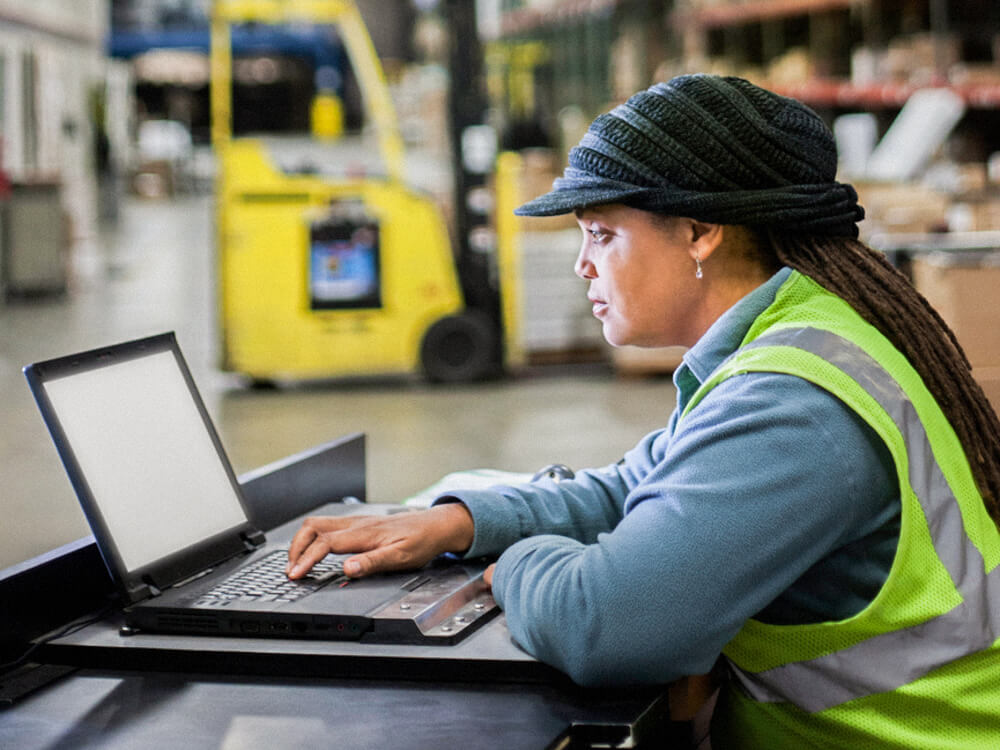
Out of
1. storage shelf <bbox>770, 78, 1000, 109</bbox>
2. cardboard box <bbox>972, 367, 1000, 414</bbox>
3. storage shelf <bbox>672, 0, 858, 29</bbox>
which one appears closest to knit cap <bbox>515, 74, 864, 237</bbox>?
cardboard box <bbox>972, 367, 1000, 414</bbox>

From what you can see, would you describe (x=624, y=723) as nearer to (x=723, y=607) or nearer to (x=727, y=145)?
(x=723, y=607)

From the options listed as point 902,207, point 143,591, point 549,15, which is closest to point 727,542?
point 143,591

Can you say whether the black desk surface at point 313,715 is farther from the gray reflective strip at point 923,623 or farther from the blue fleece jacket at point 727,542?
the gray reflective strip at point 923,623

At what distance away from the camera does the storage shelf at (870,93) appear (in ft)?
27.1

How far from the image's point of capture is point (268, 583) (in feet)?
5.05

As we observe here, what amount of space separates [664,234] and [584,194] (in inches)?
3.9

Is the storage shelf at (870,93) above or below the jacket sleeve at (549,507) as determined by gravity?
above

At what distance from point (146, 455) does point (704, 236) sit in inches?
28.4

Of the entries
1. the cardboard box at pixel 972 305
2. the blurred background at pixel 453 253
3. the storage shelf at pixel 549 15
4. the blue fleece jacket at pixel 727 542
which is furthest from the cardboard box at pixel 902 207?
the storage shelf at pixel 549 15

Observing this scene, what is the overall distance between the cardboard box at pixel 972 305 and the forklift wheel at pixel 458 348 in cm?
428

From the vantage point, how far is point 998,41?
27.7 ft

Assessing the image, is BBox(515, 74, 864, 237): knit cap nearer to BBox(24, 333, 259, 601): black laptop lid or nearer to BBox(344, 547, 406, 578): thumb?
BBox(344, 547, 406, 578): thumb

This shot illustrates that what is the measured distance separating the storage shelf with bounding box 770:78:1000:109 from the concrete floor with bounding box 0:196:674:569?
8.34ft

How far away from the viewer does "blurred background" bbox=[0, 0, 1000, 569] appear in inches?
234
